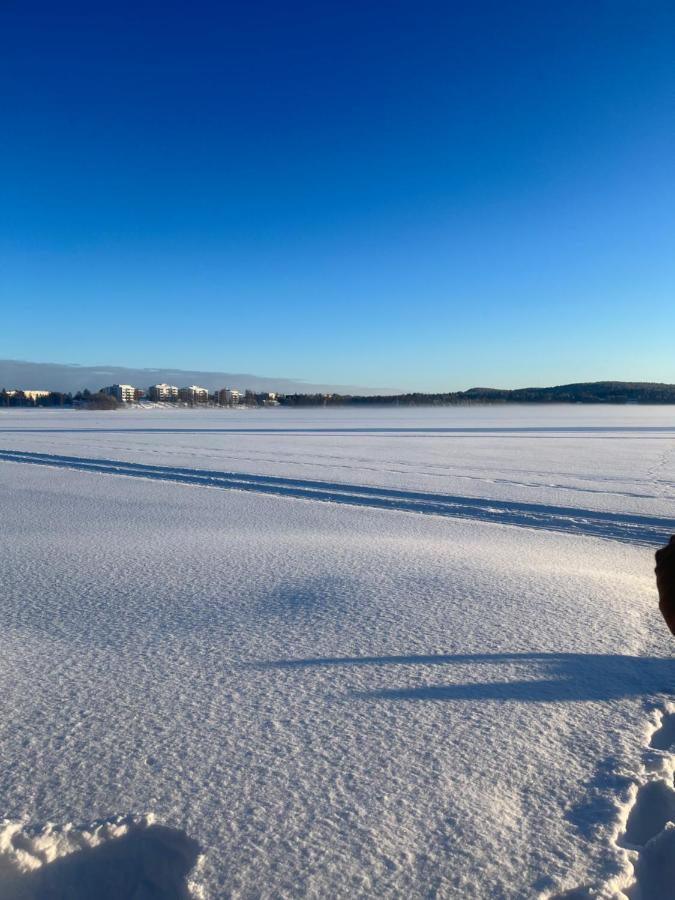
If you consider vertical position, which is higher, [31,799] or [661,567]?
[661,567]

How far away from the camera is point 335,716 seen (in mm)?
2561

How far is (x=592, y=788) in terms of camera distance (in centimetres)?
211

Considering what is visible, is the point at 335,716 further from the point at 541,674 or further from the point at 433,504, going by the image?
the point at 433,504

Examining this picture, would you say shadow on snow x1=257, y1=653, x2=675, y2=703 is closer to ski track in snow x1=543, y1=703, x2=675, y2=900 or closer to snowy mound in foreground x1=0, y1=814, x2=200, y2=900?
ski track in snow x1=543, y1=703, x2=675, y2=900

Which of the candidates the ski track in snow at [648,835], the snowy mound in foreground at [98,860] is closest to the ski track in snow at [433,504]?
the ski track in snow at [648,835]

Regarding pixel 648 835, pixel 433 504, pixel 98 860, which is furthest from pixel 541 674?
pixel 433 504

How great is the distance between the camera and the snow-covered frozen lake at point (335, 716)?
1788mm

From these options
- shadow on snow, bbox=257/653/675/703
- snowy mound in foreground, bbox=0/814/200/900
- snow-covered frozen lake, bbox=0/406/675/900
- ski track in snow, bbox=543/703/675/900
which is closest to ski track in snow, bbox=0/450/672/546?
snow-covered frozen lake, bbox=0/406/675/900

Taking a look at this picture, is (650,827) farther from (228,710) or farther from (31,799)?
(31,799)

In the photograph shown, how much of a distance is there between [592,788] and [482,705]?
0.61m

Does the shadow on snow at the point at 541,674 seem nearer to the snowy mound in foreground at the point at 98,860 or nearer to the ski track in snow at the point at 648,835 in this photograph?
the ski track in snow at the point at 648,835

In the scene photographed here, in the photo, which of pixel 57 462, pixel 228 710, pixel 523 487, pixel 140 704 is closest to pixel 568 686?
pixel 228 710

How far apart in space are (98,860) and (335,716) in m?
1.07

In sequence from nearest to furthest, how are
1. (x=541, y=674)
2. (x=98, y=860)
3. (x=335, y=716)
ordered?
(x=98, y=860) → (x=335, y=716) → (x=541, y=674)
